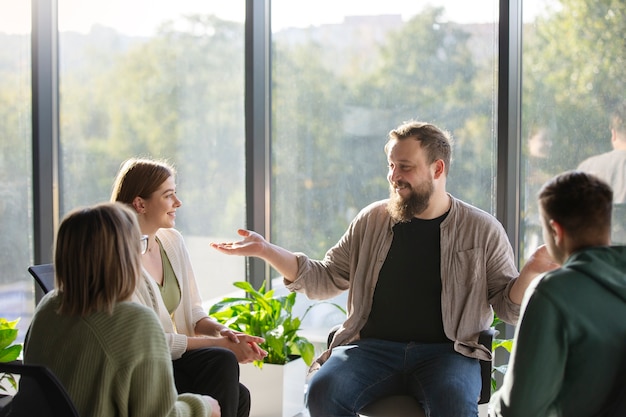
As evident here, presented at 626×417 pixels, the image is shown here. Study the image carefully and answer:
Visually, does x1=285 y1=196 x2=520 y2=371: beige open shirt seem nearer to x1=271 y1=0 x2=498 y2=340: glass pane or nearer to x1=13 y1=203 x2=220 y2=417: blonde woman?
x1=271 y1=0 x2=498 y2=340: glass pane

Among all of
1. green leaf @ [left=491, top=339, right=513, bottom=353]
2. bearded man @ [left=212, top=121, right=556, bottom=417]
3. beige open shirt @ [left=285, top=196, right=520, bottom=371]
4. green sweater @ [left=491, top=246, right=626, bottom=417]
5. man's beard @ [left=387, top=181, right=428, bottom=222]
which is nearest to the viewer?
green sweater @ [left=491, top=246, right=626, bottom=417]

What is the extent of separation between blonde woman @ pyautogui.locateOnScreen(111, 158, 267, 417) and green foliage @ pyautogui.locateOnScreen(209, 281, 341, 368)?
75 cm

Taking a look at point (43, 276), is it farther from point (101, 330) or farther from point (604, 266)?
point (604, 266)

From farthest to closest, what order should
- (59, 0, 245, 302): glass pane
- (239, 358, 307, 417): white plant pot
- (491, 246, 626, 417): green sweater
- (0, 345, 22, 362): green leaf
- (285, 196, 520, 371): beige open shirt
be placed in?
(59, 0, 245, 302): glass pane, (239, 358, 307, 417): white plant pot, (0, 345, 22, 362): green leaf, (285, 196, 520, 371): beige open shirt, (491, 246, 626, 417): green sweater

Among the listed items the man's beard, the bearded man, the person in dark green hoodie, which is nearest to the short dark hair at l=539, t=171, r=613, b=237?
the person in dark green hoodie

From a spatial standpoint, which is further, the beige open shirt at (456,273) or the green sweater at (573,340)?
the beige open shirt at (456,273)

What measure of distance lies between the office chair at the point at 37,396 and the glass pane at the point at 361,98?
2.68 meters

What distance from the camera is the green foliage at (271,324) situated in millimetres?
3814

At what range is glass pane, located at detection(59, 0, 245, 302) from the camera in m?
4.45

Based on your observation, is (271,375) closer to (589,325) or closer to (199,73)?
(199,73)

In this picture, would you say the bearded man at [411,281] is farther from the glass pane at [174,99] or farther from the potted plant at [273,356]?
the glass pane at [174,99]

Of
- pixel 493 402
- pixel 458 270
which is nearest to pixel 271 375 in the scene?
pixel 458 270

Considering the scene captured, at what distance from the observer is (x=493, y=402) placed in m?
2.00

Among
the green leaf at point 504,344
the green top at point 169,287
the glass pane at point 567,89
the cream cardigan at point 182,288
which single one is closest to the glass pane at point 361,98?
the glass pane at point 567,89
